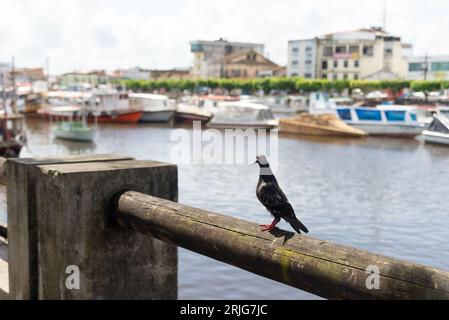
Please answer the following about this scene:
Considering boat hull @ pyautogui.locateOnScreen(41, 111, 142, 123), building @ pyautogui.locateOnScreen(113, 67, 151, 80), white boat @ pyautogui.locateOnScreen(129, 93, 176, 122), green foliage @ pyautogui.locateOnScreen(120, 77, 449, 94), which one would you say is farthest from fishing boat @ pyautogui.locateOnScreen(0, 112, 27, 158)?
building @ pyautogui.locateOnScreen(113, 67, 151, 80)

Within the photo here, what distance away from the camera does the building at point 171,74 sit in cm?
12762

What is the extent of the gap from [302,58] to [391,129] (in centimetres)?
6016

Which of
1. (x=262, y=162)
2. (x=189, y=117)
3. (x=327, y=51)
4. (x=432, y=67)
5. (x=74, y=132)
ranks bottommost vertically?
Result: (x=74, y=132)

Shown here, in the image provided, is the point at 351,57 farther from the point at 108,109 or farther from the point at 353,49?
the point at 108,109

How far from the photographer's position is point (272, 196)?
3.76 m

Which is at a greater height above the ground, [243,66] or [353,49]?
[353,49]

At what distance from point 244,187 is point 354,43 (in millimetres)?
80455

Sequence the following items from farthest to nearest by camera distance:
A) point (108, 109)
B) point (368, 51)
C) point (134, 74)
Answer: point (134, 74) < point (368, 51) < point (108, 109)

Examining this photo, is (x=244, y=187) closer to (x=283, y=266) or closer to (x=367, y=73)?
(x=283, y=266)

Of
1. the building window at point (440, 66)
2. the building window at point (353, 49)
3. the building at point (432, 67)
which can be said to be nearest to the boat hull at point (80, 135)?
the building at point (432, 67)

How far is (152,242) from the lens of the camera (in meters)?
A: 3.88

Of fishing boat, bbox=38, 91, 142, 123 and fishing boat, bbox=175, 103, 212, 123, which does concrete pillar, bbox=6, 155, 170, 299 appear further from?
fishing boat, bbox=38, 91, 142, 123

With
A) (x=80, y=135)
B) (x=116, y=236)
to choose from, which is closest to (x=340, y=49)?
(x=80, y=135)

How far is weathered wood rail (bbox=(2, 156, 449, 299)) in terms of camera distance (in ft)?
9.43
